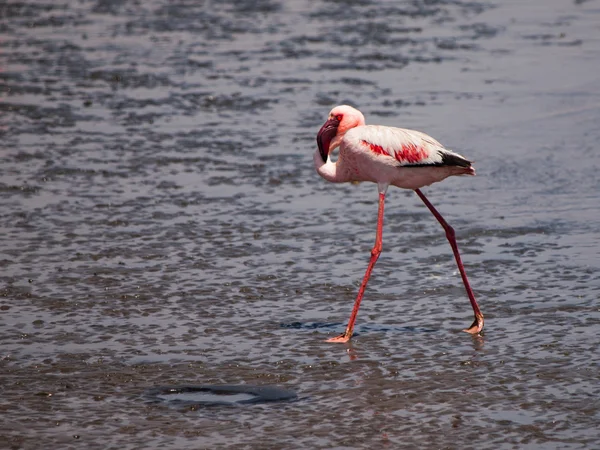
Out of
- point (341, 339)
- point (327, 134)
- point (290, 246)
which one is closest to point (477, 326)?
point (341, 339)

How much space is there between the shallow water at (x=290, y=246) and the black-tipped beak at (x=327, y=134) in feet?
3.31

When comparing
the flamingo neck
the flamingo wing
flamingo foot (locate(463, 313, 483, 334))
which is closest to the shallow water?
flamingo foot (locate(463, 313, 483, 334))

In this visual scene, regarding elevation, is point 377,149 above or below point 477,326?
above

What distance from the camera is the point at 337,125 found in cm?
779

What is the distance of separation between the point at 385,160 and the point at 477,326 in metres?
1.14

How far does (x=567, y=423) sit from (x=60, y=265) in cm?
418

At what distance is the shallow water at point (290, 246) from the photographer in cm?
612

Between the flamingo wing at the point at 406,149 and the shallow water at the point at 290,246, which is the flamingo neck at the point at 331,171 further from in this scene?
the shallow water at the point at 290,246

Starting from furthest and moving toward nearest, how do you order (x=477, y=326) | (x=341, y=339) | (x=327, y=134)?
(x=327, y=134), (x=477, y=326), (x=341, y=339)

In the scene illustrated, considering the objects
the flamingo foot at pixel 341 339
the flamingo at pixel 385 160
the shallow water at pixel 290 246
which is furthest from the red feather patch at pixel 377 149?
the flamingo foot at pixel 341 339

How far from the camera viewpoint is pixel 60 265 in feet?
28.6

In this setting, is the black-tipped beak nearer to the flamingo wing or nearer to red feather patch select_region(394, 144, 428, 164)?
the flamingo wing

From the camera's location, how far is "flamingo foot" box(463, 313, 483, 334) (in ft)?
24.0

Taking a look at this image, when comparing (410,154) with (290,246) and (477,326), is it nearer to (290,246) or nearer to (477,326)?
(477,326)
